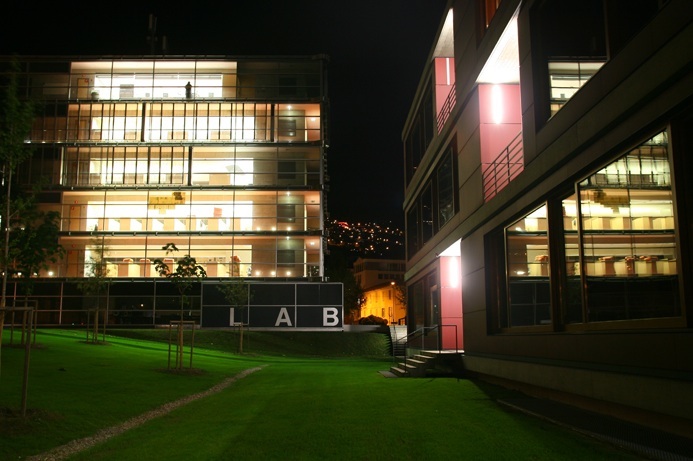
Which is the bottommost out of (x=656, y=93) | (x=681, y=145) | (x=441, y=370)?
(x=441, y=370)

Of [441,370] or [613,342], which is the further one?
[441,370]

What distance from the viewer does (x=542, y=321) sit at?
46.8 feet

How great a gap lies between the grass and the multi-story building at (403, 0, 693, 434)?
142 centimetres

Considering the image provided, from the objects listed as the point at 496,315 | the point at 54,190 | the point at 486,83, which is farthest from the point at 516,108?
the point at 54,190

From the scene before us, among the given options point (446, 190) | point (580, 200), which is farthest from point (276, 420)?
point (446, 190)

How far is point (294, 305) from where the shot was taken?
153ft

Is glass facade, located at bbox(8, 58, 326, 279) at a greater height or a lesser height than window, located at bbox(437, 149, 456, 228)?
greater

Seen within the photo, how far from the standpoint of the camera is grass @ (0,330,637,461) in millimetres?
8406

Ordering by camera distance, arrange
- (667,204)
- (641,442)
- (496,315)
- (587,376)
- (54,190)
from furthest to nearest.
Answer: (54,190) → (496,315) → (587,376) → (667,204) → (641,442)

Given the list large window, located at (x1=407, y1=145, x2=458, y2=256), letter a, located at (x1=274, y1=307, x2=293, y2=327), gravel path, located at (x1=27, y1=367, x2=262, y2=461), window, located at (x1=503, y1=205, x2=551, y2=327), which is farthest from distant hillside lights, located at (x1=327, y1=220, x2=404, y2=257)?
gravel path, located at (x1=27, y1=367, x2=262, y2=461)

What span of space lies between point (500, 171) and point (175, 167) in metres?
36.7

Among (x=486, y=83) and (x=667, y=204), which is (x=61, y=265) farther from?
(x=667, y=204)

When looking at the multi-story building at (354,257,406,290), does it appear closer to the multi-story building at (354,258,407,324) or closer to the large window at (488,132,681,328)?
the multi-story building at (354,258,407,324)

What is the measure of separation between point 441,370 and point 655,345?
41.4ft
